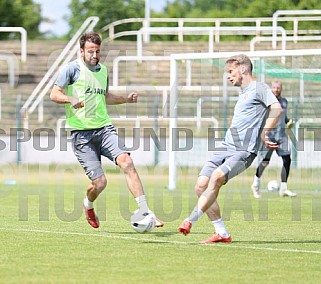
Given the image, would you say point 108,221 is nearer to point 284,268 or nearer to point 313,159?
point 284,268

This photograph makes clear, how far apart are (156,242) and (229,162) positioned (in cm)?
124

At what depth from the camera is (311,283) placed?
8891 millimetres

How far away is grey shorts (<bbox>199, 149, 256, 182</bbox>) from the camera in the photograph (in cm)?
1145

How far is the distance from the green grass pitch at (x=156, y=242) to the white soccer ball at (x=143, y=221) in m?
0.15

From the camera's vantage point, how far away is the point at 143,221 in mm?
11758

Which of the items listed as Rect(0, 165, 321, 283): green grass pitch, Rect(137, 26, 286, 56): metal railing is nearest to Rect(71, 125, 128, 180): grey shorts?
Rect(0, 165, 321, 283): green grass pitch

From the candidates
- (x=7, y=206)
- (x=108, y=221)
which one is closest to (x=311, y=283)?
(x=108, y=221)

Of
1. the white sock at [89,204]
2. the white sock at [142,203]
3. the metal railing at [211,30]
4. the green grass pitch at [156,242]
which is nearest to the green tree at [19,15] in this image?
the metal railing at [211,30]

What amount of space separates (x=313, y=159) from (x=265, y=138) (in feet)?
42.4

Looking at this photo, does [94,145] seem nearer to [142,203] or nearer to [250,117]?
[142,203]

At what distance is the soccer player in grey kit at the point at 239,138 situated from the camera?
37.6ft

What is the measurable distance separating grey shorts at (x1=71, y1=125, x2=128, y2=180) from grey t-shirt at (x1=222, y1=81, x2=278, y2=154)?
1.52 metres

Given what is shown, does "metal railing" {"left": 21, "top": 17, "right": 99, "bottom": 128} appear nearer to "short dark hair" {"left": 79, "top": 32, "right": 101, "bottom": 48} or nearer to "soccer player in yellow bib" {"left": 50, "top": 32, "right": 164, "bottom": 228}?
"soccer player in yellow bib" {"left": 50, "top": 32, "right": 164, "bottom": 228}

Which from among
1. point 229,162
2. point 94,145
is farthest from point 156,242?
point 94,145
